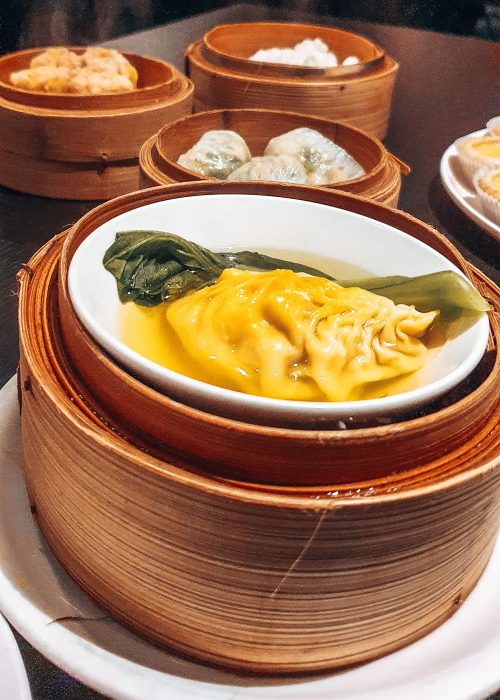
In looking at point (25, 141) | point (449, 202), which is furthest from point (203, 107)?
point (449, 202)

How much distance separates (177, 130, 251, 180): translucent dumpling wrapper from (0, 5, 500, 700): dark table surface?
675mm

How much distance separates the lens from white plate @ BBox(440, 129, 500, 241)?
2.59 metres

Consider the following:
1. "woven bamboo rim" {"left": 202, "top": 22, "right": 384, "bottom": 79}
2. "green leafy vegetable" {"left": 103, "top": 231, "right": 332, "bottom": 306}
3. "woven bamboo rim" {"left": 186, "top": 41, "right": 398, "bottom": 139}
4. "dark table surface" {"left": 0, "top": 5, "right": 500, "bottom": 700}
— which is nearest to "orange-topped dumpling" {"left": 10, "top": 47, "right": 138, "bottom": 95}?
"woven bamboo rim" {"left": 186, "top": 41, "right": 398, "bottom": 139}

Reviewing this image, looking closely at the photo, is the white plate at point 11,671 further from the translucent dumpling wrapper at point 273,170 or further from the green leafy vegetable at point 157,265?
the translucent dumpling wrapper at point 273,170

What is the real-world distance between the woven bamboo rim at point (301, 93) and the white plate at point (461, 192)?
57 centimetres

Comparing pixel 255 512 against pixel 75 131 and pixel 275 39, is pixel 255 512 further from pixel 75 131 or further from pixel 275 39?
pixel 275 39

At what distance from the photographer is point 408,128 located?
400 cm

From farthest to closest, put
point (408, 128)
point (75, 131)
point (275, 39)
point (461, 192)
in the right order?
1. point (275, 39)
2. point (408, 128)
3. point (461, 192)
4. point (75, 131)

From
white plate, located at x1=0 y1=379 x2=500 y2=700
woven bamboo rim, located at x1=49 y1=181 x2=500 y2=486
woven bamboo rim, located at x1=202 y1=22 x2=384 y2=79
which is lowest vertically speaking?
white plate, located at x1=0 y1=379 x2=500 y2=700

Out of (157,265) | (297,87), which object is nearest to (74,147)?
(297,87)

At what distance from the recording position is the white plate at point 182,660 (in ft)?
2.93

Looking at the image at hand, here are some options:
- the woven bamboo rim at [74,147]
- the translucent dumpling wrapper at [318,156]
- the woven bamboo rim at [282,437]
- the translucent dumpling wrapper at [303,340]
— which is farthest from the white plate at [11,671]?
the woven bamboo rim at [74,147]

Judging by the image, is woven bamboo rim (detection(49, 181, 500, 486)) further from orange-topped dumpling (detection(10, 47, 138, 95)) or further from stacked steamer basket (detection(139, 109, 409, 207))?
orange-topped dumpling (detection(10, 47, 138, 95))

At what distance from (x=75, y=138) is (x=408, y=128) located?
2322 mm
